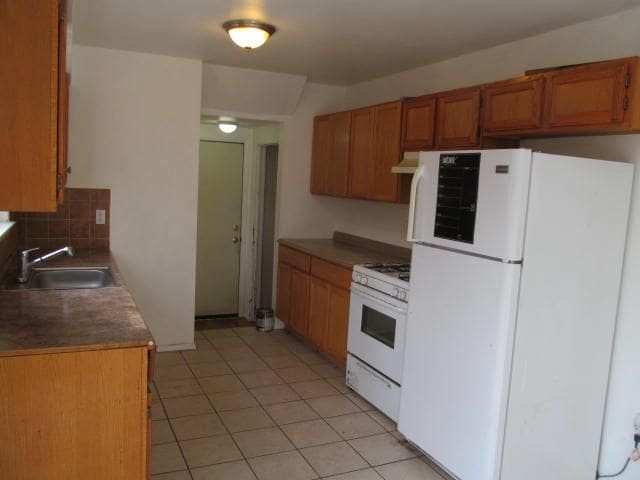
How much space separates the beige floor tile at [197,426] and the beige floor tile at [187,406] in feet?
0.19

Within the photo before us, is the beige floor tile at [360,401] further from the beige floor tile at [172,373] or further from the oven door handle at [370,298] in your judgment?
the beige floor tile at [172,373]

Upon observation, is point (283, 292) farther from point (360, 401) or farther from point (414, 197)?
point (414, 197)

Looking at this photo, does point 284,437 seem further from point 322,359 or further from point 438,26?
point 438,26

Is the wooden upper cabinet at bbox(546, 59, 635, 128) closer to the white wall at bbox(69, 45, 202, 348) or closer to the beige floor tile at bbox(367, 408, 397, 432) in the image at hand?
the beige floor tile at bbox(367, 408, 397, 432)

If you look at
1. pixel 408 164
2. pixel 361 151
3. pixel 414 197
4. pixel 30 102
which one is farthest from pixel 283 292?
pixel 30 102

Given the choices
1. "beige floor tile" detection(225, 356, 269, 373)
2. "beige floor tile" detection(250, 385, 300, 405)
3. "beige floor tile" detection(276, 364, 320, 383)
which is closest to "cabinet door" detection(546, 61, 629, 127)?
"beige floor tile" detection(250, 385, 300, 405)

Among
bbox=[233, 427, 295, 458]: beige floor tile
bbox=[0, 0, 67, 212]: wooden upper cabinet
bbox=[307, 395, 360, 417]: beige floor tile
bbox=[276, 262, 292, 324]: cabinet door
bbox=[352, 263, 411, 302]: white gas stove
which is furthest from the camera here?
bbox=[276, 262, 292, 324]: cabinet door

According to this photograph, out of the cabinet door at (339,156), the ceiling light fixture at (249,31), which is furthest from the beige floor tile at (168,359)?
the ceiling light fixture at (249,31)

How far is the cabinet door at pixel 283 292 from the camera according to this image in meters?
5.13

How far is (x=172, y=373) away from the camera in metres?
4.15

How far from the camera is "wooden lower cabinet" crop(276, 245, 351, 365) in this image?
13.7ft

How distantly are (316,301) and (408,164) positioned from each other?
148 centimetres

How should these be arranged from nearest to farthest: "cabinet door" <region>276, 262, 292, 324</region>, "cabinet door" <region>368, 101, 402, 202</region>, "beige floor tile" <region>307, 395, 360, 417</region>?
"beige floor tile" <region>307, 395, 360, 417</region>, "cabinet door" <region>368, 101, 402, 202</region>, "cabinet door" <region>276, 262, 292, 324</region>

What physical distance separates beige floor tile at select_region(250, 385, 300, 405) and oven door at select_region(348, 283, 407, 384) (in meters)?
0.54
